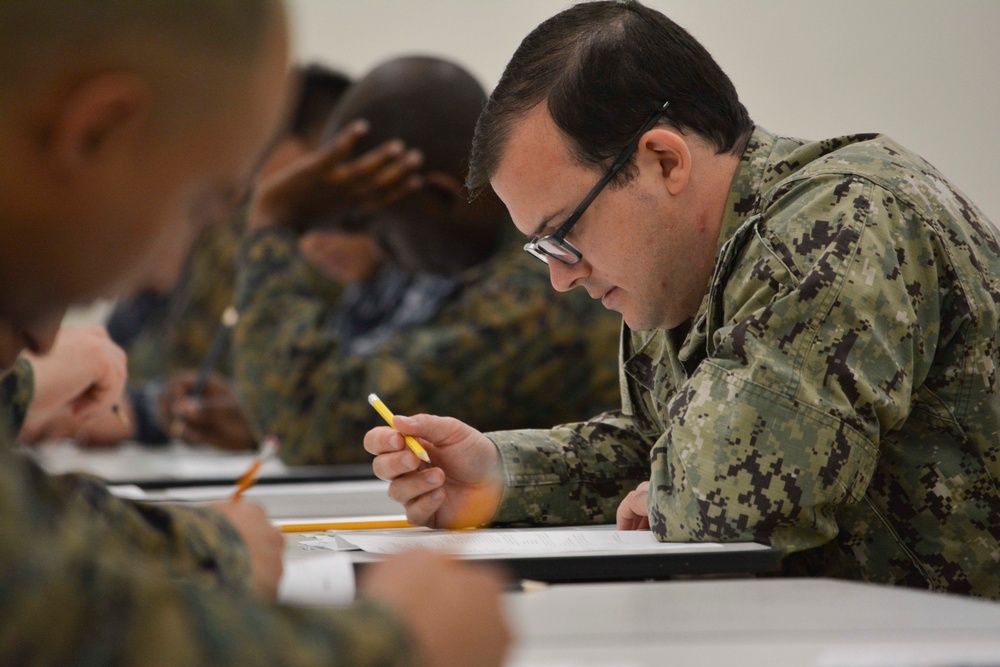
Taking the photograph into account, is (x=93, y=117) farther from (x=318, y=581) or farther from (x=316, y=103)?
(x=316, y=103)

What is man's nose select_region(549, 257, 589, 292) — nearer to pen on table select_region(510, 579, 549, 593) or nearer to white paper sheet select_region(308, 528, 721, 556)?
white paper sheet select_region(308, 528, 721, 556)

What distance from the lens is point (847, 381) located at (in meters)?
1.12

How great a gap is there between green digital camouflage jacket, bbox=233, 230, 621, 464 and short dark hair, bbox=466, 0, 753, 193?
1084mm

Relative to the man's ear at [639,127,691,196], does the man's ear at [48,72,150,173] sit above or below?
above

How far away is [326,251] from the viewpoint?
3102 mm

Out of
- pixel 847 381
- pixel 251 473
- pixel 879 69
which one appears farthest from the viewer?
pixel 879 69

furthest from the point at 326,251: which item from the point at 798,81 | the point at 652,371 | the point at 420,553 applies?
the point at 420,553

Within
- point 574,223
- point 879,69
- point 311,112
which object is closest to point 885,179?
point 574,223

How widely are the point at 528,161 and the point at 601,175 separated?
0.09 meters

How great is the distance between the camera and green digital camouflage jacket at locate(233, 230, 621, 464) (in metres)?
2.50

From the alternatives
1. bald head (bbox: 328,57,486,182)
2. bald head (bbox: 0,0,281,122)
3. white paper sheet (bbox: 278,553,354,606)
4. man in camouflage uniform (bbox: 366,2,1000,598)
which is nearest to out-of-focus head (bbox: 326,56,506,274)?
bald head (bbox: 328,57,486,182)

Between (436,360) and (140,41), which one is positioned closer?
(140,41)

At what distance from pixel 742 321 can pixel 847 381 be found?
125 mm

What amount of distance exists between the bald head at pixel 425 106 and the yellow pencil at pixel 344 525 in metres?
1.31
